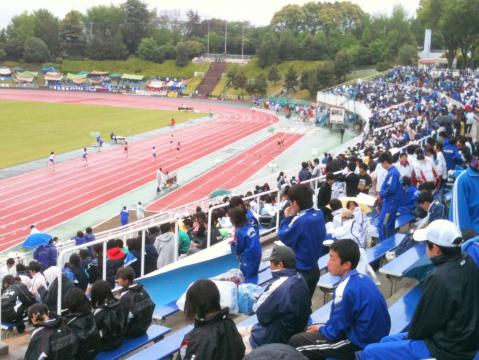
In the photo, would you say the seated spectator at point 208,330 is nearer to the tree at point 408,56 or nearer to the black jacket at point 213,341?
the black jacket at point 213,341

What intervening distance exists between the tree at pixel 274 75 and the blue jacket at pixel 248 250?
79.7 metres

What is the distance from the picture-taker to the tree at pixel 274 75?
279 feet

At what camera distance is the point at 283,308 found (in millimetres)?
4695

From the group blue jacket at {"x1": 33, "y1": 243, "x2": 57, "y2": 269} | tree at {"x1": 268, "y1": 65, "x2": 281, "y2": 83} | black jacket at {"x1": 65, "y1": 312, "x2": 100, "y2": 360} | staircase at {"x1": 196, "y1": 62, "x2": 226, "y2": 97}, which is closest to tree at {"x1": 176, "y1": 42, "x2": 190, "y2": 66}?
staircase at {"x1": 196, "y1": 62, "x2": 226, "y2": 97}

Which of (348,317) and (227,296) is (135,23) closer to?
(227,296)

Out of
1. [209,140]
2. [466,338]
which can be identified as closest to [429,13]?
[209,140]

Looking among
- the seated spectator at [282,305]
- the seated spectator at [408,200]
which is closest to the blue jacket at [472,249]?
the seated spectator at [282,305]

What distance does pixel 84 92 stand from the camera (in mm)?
87875

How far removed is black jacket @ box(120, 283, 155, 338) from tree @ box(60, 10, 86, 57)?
108m

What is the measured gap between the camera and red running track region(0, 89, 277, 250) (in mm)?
24791

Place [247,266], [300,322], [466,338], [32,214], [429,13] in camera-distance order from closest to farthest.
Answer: [466,338]
[300,322]
[247,266]
[32,214]
[429,13]

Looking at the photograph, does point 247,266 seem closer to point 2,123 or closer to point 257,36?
point 2,123

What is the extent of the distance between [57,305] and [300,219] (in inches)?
127

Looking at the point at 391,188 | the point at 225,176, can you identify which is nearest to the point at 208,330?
the point at 391,188
